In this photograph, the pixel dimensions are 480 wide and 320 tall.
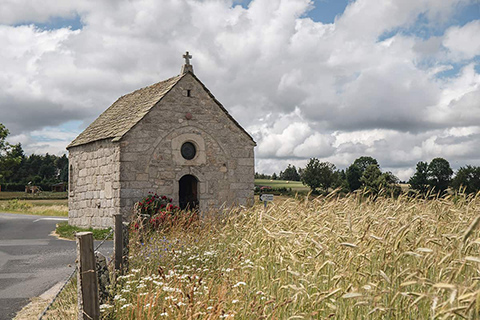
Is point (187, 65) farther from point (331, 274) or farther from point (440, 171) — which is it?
point (440, 171)

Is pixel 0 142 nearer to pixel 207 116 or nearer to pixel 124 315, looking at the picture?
pixel 207 116

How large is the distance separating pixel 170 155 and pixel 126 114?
11.2 feet

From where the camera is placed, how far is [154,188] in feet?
53.8

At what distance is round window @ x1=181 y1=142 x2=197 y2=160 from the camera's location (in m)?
17.2

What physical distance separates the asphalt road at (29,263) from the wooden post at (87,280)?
174cm

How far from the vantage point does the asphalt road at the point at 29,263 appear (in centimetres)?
826

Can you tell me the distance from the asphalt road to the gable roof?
4160mm

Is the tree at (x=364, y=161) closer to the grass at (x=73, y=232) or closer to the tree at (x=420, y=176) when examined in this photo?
the tree at (x=420, y=176)

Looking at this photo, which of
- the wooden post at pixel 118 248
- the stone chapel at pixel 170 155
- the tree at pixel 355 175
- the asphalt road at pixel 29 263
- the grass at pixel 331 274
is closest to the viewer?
the grass at pixel 331 274

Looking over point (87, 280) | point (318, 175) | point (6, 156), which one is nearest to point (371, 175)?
point (318, 175)

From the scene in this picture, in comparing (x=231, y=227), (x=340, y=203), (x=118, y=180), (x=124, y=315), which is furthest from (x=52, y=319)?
(x=118, y=180)

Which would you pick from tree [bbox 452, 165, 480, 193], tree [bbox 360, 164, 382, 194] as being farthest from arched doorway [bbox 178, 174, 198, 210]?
tree [bbox 452, 165, 480, 193]

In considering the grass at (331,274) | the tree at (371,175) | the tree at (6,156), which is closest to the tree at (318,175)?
the tree at (371,175)

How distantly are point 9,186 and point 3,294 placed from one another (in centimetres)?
5223
